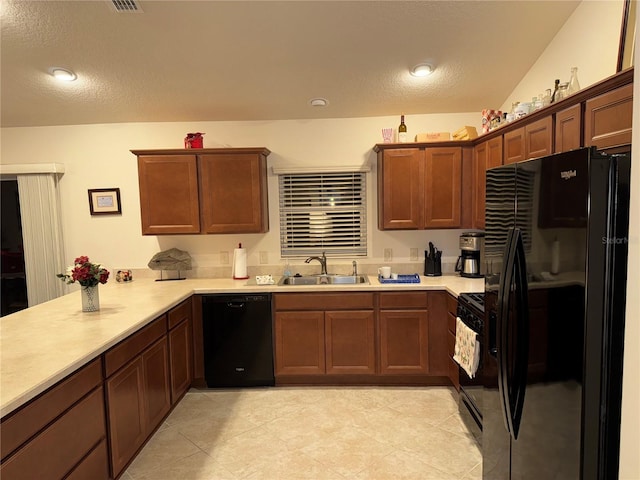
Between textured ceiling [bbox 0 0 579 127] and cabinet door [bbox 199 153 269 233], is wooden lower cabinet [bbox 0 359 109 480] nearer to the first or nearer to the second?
cabinet door [bbox 199 153 269 233]

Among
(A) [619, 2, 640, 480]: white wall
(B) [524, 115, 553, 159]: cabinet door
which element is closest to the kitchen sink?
(B) [524, 115, 553, 159]: cabinet door

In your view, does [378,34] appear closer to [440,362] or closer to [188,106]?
[188,106]

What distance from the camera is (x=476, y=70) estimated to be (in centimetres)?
311

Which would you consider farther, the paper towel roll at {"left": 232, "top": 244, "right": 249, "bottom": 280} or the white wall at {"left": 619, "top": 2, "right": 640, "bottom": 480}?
the paper towel roll at {"left": 232, "top": 244, "right": 249, "bottom": 280}

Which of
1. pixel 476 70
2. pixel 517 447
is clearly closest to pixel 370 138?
pixel 476 70

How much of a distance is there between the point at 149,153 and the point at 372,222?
2.22 meters

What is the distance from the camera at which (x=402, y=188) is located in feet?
11.5

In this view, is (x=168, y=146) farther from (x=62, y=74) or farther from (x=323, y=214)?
(x=323, y=214)

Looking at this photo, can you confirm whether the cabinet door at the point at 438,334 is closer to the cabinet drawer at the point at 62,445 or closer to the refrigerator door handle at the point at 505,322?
the refrigerator door handle at the point at 505,322

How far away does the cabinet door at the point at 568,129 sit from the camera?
2.04 metres

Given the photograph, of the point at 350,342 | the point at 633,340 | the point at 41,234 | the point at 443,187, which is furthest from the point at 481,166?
the point at 41,234

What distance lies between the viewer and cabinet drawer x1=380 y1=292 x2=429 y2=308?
3.26 meters

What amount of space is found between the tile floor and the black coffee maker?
1079mm

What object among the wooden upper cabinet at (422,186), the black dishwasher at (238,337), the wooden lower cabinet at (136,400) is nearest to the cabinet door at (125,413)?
the wooden lower cabinet at (136,400)
